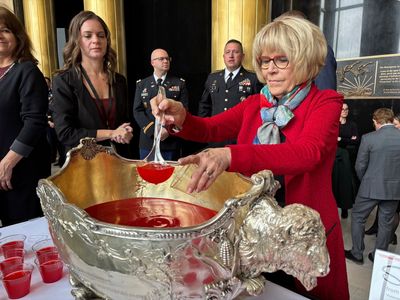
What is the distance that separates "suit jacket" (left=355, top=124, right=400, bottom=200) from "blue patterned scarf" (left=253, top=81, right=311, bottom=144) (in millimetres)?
1760

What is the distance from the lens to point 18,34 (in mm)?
1425

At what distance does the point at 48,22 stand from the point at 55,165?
2.09 m

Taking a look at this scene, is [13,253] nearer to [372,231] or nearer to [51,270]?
[51,270]

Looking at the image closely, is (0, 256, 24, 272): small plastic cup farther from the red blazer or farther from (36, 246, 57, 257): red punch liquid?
the red blazer

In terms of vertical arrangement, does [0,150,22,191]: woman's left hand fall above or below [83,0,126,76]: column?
below

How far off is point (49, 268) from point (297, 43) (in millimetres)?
727

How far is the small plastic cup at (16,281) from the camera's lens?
0.63 meters

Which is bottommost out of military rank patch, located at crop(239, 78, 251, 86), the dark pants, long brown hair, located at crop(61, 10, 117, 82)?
the dark pants

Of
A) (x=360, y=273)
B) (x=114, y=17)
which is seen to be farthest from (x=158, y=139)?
(x=114, y=17)

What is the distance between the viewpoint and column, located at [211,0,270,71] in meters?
3.16

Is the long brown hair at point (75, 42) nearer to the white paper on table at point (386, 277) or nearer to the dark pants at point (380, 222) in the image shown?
the white paper on table at point (386, 277)

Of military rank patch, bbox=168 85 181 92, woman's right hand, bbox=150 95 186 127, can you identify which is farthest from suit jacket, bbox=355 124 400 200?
woman's right hand, bbox=150 95 186 127

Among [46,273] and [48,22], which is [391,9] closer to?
[46,273]

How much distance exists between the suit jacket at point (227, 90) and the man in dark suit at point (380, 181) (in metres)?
1.01
